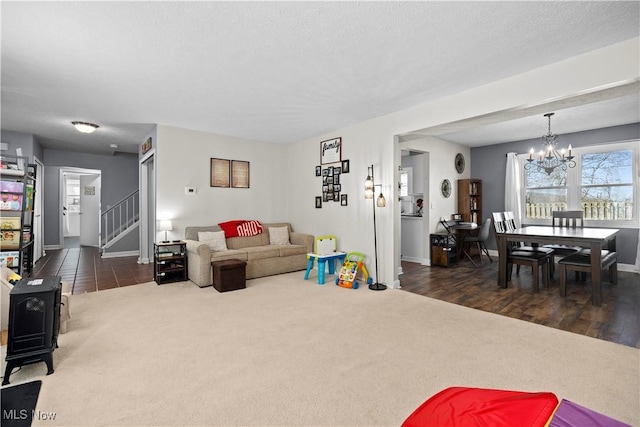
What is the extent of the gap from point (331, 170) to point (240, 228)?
6.61 ft

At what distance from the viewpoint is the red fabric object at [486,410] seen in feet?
3.23

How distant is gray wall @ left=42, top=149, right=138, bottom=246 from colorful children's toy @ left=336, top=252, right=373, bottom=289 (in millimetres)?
5642

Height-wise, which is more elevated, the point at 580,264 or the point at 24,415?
the point at 580,264

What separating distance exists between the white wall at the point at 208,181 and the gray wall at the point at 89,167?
10.3ft

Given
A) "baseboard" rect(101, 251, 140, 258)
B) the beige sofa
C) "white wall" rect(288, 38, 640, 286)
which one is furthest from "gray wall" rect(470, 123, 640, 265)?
"baseboard" rect(101, 251, 140, 258)

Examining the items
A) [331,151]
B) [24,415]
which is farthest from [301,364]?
[331,151]

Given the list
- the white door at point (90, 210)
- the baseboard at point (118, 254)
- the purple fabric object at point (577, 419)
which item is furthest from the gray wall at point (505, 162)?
the white door at point (90, 210)

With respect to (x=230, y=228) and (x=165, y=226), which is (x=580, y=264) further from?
(x=165, y=226)

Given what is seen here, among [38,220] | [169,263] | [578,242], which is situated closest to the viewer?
[578,242]

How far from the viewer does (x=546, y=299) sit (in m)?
3.80

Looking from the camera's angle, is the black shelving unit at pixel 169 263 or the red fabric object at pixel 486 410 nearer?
the red fabric object at pixel 486 410

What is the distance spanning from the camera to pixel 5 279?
8.72 feet

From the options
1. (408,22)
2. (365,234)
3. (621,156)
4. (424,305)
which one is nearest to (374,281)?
(365,234)

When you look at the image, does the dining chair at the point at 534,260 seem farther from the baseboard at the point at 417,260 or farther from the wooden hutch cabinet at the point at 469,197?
the wooden hutch cabinet at the point at 469,197
